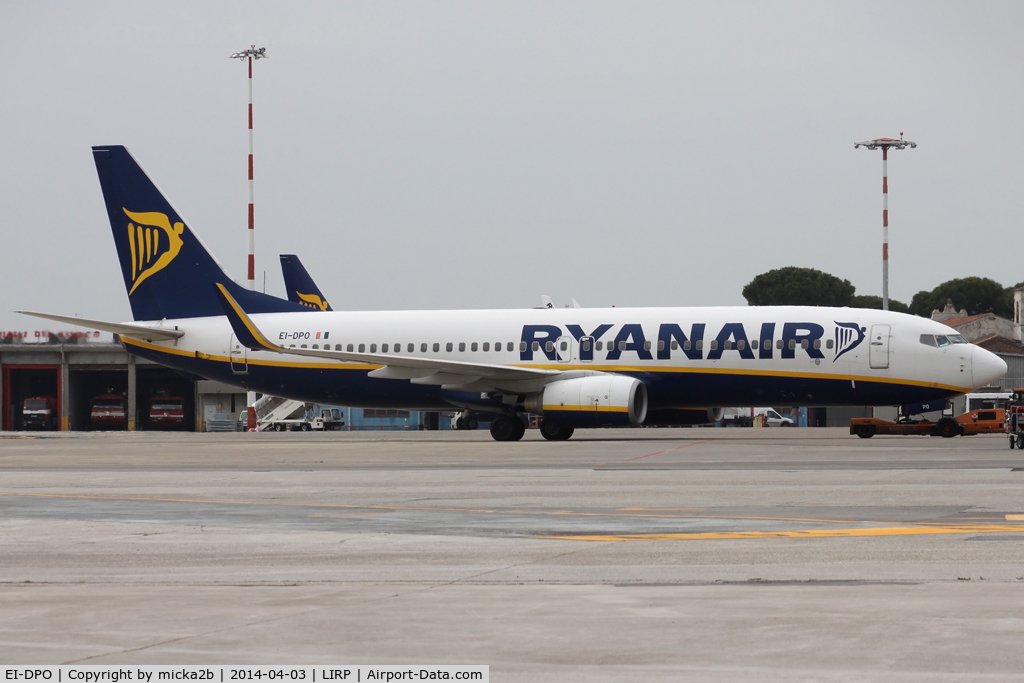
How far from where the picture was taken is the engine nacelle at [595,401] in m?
36.0

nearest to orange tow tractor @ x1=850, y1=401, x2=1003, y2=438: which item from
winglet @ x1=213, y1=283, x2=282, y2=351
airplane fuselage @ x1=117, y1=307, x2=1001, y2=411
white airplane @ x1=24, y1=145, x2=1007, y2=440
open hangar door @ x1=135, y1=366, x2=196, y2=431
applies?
airplane fuselage @ x1=117, y1=307, x2=1001, y2=411

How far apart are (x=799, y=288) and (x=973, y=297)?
93.3 ft

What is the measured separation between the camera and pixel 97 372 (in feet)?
329

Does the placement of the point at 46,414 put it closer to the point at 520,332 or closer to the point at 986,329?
the point at 520,332

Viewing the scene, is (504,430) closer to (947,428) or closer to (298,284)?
(947,428)

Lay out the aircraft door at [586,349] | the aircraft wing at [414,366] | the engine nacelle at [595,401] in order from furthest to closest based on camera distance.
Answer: the aircraft door at [586,349] → the aircraft wing at [414,366] → the engine nacelle at [595,401]

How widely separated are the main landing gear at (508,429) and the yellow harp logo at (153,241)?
14143 mm

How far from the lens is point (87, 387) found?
3922 inches

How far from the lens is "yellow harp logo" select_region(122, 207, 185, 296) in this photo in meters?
45.0

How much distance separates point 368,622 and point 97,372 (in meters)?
98.0

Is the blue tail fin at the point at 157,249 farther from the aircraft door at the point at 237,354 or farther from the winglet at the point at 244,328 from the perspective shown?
the winglet at the point at 244,328

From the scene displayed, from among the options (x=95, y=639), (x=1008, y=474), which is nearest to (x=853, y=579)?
(x=95, y=639)

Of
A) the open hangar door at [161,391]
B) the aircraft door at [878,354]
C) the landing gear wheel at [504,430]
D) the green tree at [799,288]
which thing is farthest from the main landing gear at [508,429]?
the green tree at [799,288]

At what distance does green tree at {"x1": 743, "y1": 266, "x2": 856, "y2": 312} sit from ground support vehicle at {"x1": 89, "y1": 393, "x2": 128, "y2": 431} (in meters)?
71.8
